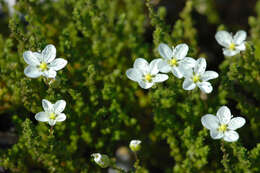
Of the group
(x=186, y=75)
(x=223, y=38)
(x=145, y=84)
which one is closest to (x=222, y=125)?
(x=186, y=75)

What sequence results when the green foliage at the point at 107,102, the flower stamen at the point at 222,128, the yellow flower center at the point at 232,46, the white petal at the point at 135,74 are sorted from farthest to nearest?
the yellow flower center at the point at 232,46 → the green foliage at the point at 107,102 → the white petal at the point at 135,74 → the flower stamen at the point at 222,128

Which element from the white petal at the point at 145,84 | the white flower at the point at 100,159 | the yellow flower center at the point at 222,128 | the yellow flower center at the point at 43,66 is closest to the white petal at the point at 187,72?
the white petal at the point at 145,84

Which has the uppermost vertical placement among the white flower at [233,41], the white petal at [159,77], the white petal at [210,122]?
the white flower at [233,41]

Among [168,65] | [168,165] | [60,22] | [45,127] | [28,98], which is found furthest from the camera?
[60,22]

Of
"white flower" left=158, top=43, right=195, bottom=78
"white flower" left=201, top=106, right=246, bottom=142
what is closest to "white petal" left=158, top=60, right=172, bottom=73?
"white flower" left=158, top=43, right=195, bottom=78

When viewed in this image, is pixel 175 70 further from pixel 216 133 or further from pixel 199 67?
pixel 216 133

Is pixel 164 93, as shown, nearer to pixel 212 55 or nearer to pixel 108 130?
pixel 108 130

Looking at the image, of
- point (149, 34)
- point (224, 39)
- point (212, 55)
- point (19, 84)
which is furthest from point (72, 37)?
point (212, 55)

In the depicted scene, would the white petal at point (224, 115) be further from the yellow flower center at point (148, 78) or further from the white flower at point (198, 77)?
the yellow flower center at point (148, 78)
